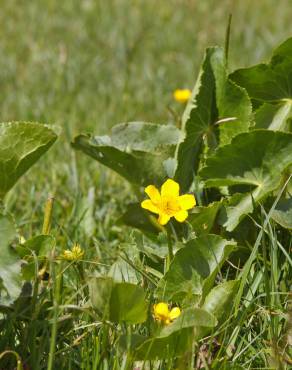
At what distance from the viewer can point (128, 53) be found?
15.8 feet

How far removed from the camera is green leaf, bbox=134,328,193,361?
67.7 inches

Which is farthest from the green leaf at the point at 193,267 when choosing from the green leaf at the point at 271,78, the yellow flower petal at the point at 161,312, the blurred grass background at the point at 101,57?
the blurred grass background at the point at 101,57

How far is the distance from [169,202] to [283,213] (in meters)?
0.34

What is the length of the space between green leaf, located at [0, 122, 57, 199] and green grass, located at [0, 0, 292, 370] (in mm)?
116

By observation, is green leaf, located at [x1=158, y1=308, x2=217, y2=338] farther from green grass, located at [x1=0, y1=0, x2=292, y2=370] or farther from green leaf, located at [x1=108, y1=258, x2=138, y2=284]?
green leaf, located at [x1=108, y1=258, x2=138, y2=284]

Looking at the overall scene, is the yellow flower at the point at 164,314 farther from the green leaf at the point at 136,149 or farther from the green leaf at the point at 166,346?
the green leaf at the point at 136,149

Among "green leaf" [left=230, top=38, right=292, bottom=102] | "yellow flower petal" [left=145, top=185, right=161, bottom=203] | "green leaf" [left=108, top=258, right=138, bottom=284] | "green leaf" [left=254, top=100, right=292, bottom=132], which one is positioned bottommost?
"green leaf" [left=108, top=258, right=138, bottom=284]

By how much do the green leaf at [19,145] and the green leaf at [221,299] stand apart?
58 centimetres

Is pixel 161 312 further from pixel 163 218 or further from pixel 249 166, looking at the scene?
pixel 249 166

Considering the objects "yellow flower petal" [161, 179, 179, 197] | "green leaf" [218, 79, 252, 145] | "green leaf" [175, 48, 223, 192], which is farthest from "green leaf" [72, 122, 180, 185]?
"yellow flower petal" [161, 179, 179, 197]

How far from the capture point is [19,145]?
2.07m

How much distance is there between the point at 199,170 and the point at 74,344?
61 centimetres

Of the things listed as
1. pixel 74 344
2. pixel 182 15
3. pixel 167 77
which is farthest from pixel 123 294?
pixel 182 15

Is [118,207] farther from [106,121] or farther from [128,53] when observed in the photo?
[128,53]
